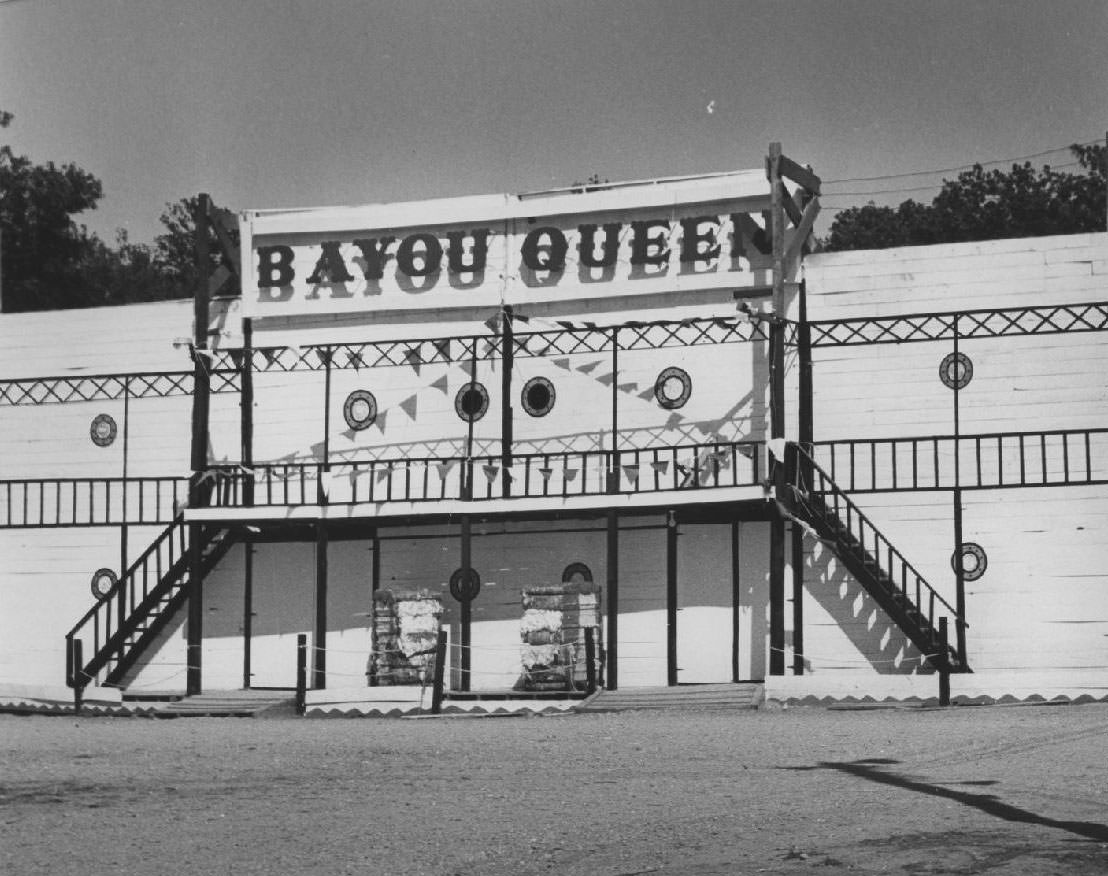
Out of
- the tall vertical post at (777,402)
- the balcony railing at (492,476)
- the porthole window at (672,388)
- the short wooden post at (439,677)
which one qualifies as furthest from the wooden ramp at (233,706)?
the porthole window at (672,388)

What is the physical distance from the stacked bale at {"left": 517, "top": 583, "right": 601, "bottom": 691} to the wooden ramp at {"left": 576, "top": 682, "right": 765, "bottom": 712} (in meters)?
0.92

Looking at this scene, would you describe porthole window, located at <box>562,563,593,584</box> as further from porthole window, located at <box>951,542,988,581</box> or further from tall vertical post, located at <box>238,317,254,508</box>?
porthole window, located at <box>951,542,988,581</box>

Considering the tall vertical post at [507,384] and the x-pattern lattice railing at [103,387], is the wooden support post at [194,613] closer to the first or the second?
the x-pattern lattice railing at [103,387]

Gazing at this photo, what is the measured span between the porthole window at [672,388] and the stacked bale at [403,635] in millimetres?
5221

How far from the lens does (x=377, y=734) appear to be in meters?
26.6

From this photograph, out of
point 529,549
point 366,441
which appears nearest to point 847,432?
point 529,549

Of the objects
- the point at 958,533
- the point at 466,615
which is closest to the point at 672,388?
the point at 466,615

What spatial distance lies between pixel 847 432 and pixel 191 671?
12099 mm

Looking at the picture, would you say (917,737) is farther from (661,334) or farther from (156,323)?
(156,323)

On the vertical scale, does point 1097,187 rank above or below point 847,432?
above

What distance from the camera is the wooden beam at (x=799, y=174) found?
3456 centimetres

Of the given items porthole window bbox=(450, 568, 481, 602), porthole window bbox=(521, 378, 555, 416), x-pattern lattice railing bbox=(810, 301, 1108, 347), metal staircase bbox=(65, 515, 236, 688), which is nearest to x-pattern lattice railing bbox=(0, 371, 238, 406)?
metal staircase bbox=(65, 515, 236, 688)

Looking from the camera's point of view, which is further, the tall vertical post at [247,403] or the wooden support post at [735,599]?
the tall vertical post at [247,403]

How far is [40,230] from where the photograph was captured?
2457 inches
